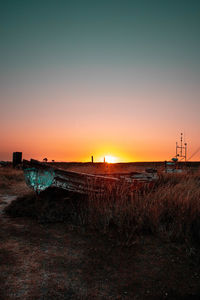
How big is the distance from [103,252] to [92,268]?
0.57 m

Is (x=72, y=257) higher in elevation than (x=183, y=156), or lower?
lower

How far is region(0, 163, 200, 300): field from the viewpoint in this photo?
9.08 feet

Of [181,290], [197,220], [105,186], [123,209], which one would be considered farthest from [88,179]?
[181,290]

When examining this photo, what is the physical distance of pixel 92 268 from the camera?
329 centimetres

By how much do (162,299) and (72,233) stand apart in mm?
2604

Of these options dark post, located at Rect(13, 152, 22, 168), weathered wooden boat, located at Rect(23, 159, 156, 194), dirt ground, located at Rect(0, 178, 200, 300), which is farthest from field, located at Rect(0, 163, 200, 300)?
dark post, located at Rect(13, 152, 22, 168)

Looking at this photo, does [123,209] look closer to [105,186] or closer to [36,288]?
[105,186]

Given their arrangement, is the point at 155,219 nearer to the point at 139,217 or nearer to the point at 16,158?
the point at 139,217

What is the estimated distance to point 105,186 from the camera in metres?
6.56

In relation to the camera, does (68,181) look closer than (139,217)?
No

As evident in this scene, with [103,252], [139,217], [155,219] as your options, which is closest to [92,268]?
[103,252]

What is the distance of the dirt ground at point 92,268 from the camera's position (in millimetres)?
2703

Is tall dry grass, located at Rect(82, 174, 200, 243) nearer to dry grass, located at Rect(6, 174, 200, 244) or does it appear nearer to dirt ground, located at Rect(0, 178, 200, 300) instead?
dry grass, located at Rect(6, 174, 200, 244)

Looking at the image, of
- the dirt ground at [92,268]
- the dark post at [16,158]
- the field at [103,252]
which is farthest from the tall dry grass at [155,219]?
the dark post at [16,158]
